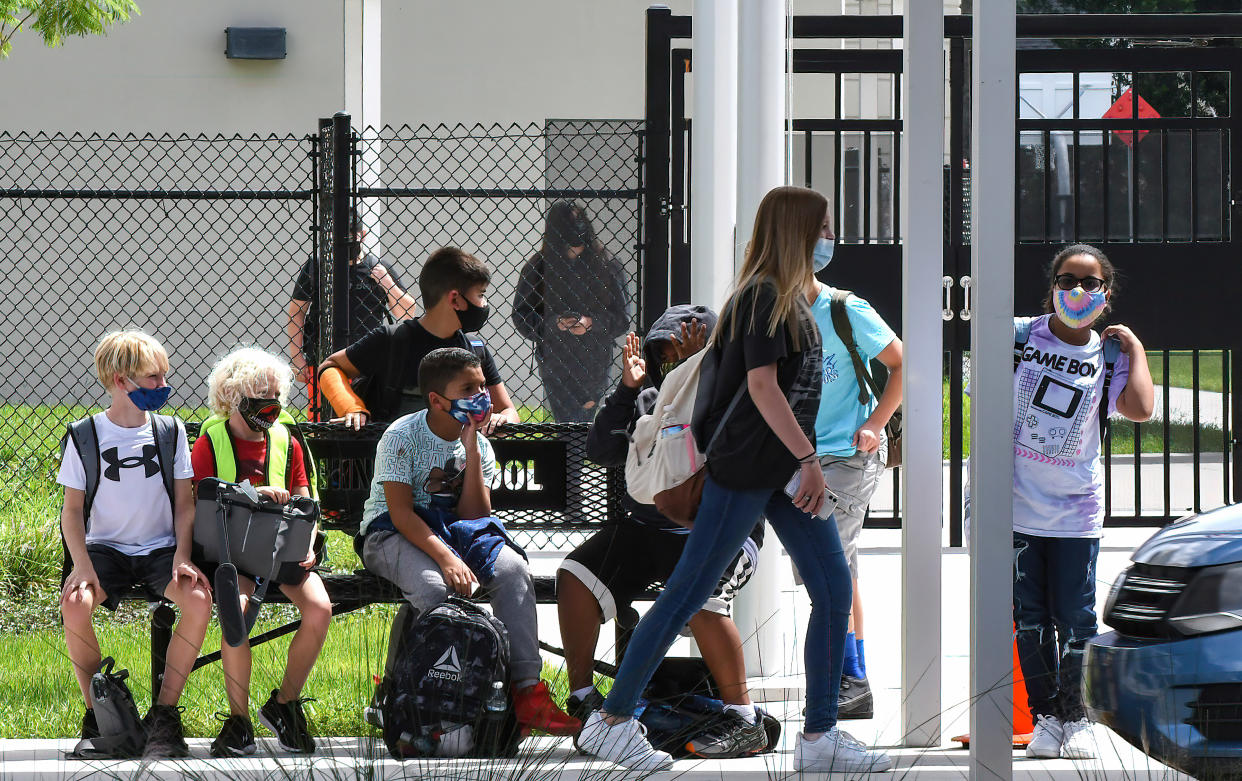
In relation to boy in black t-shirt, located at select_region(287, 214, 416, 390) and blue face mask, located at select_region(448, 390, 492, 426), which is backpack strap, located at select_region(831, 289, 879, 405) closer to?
blue face mask, located at select_region(448, 390, 492, 426)

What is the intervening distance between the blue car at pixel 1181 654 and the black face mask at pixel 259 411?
8.66ft

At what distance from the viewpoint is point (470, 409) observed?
15.4ft

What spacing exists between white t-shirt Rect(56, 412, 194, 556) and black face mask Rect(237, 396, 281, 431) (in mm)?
251

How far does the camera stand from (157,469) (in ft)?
15.4

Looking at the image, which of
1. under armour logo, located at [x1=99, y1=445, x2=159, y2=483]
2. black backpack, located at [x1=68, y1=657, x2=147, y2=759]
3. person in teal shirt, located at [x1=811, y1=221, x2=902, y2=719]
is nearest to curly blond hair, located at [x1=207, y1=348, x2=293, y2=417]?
under armour logo, located at [x1=99, y1=445, x2=159, y2=483]

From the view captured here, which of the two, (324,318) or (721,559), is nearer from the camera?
(721,559)

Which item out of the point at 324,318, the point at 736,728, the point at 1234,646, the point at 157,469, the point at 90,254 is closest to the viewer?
the point at 1234,646

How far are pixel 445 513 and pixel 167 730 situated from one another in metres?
1.09

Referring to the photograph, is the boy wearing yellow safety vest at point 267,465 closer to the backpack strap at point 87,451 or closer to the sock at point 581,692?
the backpack strap at point 87,451

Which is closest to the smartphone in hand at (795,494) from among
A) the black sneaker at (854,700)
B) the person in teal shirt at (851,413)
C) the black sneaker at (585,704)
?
the person in teal shirt at (851,413)

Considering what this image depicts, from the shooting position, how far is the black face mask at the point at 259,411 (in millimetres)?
4699

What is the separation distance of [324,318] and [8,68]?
42.0ft

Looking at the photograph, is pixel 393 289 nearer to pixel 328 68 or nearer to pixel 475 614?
pixel 475 614

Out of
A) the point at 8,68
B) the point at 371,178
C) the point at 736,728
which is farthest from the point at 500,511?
the point at 8,68
